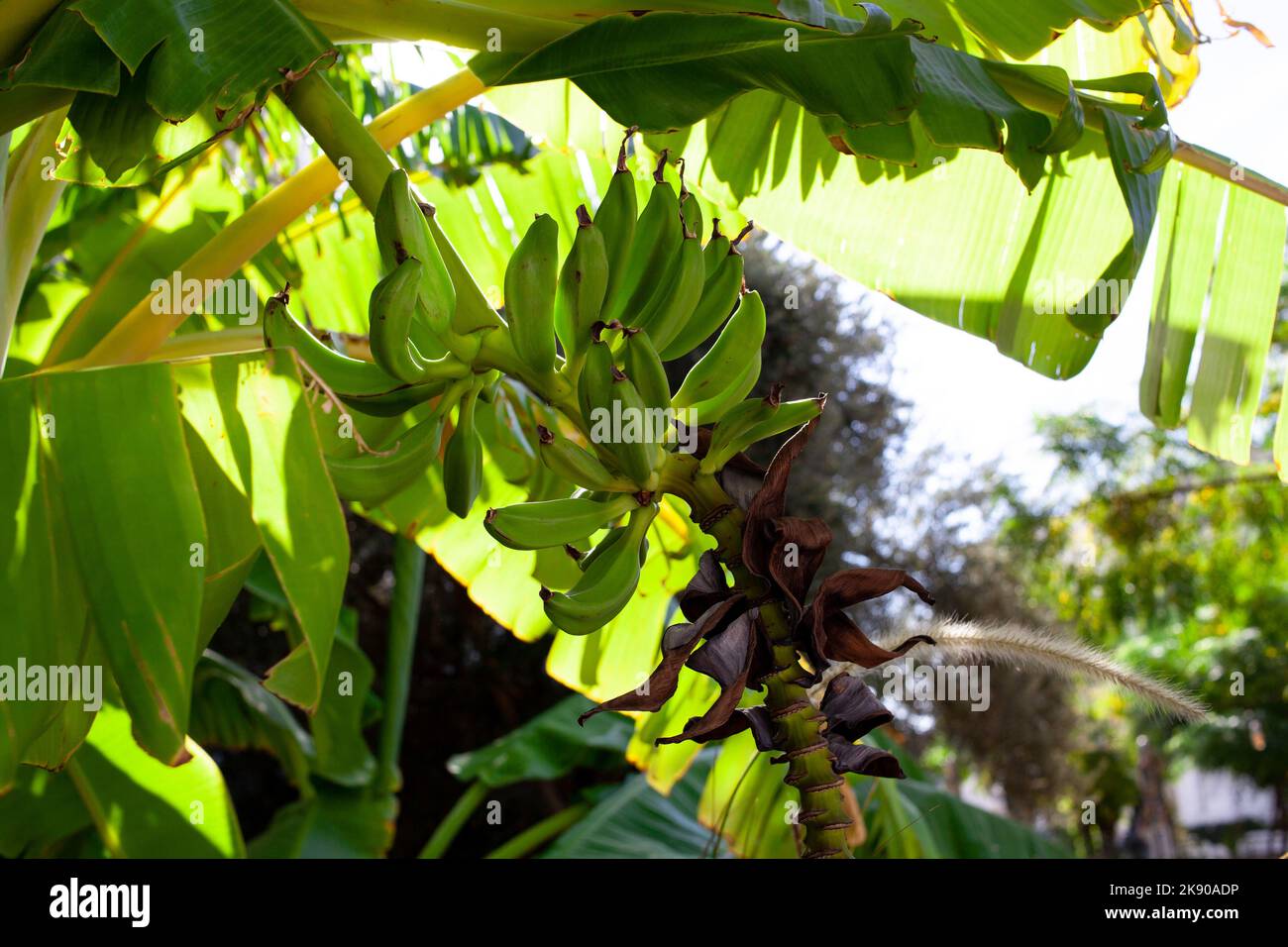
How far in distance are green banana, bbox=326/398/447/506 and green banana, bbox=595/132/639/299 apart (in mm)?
228

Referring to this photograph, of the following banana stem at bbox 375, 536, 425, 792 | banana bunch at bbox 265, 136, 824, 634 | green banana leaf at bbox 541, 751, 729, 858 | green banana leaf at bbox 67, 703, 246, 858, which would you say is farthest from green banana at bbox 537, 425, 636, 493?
banana stem at bbox 375, 536, 425, 792

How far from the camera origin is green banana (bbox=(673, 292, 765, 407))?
96 cm

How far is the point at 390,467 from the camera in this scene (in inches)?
36.7

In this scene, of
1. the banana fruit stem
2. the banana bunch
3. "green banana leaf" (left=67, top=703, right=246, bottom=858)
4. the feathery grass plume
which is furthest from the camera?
"green banana leaf" (left=67, top=703, right=246, bottom=858)

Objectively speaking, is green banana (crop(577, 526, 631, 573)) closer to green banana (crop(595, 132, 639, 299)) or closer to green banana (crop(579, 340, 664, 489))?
green banana (crop(579, 340, 664, 489))

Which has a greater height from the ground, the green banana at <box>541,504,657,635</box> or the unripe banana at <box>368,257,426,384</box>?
the unripe banana at <box>368,257,426,384</box>

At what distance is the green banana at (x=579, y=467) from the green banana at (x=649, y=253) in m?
0.21

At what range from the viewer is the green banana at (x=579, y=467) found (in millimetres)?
830

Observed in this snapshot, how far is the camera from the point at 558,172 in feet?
6.40

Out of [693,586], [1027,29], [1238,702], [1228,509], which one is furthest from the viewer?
[1238,702]

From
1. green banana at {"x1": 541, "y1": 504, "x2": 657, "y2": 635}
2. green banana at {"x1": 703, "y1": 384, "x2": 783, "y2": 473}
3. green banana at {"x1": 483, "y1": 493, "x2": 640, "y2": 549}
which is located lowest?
green banana at {"x1": 541, "y1": 504, "x2": 657, "y2": 635}

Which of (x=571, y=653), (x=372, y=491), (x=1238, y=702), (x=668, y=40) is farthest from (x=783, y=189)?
(x=1238, y=702)
